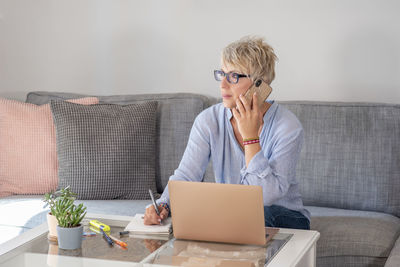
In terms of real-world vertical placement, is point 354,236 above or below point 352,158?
below

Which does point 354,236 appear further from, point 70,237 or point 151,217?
point 70,237

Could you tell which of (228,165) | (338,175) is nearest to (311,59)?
(338,175)

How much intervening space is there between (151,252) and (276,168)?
54 cm

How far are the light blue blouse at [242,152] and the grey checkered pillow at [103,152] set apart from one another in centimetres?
70

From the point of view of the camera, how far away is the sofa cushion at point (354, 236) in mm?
2180

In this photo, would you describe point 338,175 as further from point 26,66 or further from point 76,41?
point 26,66

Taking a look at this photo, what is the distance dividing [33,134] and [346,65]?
1.54 metres

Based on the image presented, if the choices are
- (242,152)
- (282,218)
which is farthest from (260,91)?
(282,218)

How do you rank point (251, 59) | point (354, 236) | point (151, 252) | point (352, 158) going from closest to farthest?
point (151, 252)
point (251, 59)
point (354, 236)
point (352, 158)

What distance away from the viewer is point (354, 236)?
222 centimetres

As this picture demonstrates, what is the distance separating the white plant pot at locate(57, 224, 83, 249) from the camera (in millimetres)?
1533

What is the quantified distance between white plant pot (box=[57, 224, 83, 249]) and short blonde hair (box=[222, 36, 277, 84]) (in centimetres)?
77

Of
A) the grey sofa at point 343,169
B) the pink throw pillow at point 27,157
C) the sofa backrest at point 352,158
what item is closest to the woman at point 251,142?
the grey sofa at point 343,169

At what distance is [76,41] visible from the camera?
3.36 metres
